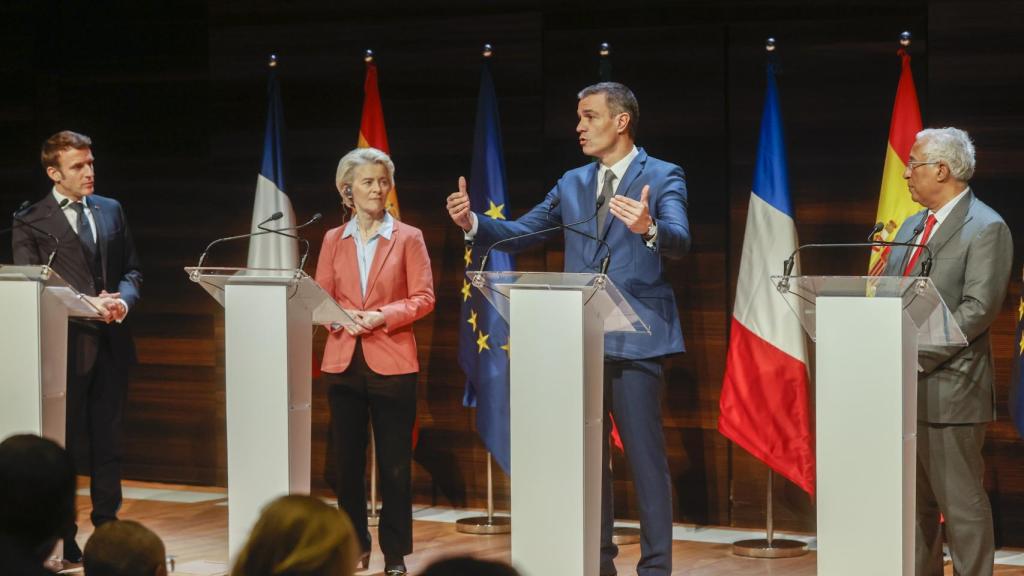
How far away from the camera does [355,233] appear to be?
499 centimetres

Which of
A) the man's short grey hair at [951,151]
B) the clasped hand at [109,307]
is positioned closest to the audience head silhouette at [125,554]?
the clasped hand at [109,307]

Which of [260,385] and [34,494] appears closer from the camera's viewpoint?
[34,494]

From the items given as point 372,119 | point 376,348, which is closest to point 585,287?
point 376,348

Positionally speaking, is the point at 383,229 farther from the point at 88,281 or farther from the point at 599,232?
the point at 88,281

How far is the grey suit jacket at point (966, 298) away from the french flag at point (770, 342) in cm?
125

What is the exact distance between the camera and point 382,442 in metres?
4.97


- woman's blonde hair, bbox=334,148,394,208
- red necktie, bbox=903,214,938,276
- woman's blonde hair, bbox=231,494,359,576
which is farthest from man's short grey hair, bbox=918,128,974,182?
woman's blonde hair, bbox=231,494,359,576

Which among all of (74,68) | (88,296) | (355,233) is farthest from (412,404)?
(74,68)

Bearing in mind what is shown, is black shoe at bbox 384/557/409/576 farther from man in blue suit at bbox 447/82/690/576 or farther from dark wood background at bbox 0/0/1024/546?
dark wood background at bbox 0/0/1024/546

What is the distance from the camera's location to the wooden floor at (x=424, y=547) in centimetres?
524

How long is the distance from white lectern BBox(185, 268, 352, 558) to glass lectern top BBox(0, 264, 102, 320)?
0.67 m

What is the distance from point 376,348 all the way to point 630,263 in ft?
3.28

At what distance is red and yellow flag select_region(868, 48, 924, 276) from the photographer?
5.29 metres

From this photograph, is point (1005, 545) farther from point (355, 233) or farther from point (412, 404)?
point (355, 233)
